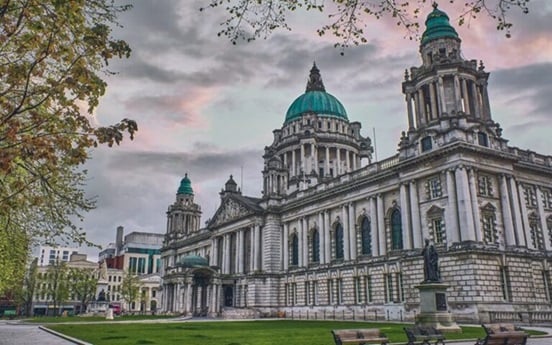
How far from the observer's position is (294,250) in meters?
61.6

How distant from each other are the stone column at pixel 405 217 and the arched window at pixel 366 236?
598 cm

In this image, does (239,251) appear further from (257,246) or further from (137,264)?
(137,264)

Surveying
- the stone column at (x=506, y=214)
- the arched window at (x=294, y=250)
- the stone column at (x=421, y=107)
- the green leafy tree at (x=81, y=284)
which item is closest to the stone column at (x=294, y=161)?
the arched window at (x=294, y=250)

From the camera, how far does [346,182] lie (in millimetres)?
52062

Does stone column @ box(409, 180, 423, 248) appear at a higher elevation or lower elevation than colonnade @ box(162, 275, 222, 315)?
higher

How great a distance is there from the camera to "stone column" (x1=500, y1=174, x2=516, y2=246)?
129 feet

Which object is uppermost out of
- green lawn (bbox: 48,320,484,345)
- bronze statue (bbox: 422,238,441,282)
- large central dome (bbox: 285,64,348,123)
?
large central dome (bbox: 285,64,348,123)

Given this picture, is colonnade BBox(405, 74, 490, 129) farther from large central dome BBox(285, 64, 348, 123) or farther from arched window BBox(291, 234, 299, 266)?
large central dome BBox(285, 64, 348, 123)

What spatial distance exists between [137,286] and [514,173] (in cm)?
8563

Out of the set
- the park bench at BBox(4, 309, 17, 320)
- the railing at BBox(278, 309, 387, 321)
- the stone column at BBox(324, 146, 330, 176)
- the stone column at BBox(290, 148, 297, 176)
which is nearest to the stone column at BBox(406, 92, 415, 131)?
the railing at BBox(278, 309, 387, 321)

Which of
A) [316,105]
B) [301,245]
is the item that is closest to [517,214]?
[301,245]

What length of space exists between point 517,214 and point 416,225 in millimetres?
8553

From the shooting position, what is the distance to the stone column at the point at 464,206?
122 feet

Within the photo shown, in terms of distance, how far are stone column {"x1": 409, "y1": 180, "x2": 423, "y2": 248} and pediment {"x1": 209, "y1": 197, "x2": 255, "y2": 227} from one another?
27.3 m
